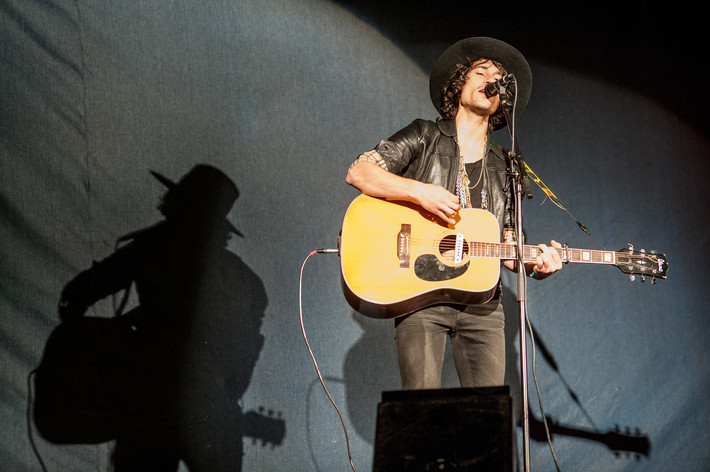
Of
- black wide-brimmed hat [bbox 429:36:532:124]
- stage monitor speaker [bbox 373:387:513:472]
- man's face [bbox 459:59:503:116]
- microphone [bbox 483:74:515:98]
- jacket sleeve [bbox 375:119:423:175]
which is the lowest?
stage monitor speaker [bbox 373:387:513:472]

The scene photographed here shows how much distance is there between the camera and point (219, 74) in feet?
11.9

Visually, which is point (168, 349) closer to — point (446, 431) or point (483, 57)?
point (446, 431)

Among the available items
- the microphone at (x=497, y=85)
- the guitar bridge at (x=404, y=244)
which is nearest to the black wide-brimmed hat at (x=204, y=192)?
the guitar bridge at (x=404, y=244)

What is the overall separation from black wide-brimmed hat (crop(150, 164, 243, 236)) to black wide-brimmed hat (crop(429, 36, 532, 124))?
1.36 meters

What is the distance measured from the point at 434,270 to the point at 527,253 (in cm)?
51

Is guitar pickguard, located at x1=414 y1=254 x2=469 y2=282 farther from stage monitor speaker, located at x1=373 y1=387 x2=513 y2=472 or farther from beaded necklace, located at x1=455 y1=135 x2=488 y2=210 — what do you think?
stage monitor speaker, located at x1=373 y1=387 x2=513 y2=472

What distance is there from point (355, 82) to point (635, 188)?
221 cm

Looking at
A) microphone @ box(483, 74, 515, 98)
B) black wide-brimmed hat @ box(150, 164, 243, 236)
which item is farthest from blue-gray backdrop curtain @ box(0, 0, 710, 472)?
microphone @ box(483, 74, 515, 98)

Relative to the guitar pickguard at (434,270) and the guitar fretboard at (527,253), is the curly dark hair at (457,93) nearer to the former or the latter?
the guitar fretboard at (527,253)

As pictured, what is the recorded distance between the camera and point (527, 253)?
2758 millimetres

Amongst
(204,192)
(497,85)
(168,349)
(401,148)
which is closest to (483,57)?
(497,85)

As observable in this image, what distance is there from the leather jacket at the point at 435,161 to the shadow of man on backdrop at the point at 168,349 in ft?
3.97

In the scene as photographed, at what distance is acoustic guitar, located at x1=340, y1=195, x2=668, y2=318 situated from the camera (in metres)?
2.53

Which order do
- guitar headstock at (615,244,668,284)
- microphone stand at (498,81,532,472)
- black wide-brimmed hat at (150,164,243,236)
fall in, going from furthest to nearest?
black wide-brimmed hat at (150,164,243,236), guitar headstock at (615,244,668,284), microphone stand at (498,81,532,472)
